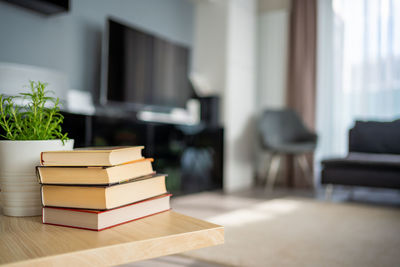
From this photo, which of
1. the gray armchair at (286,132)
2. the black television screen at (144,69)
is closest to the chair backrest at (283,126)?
the gray armchair at (286,132)

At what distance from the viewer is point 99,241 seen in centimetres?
52

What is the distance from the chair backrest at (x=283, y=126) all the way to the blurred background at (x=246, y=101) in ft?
0.05

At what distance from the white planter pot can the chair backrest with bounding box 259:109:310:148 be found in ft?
10.4

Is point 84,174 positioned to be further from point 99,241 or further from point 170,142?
point 170,142

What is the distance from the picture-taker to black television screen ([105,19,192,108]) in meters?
2.64

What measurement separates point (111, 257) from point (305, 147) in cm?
319

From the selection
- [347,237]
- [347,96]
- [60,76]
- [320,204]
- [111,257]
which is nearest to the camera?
[111,257]

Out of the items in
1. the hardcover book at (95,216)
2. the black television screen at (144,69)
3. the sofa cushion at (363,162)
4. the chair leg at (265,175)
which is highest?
the black television screen at (144,69)

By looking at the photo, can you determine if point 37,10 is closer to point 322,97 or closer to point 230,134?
point 230,134

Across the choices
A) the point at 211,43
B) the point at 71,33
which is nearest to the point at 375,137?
the point at 211,43

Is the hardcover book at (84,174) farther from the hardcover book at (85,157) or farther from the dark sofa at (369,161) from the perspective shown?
the dark sofa at (369,161)

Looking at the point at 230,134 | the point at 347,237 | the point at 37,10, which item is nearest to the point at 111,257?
the point at 347,237

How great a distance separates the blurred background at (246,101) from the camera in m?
2.06

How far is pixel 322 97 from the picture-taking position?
3.97 meters
